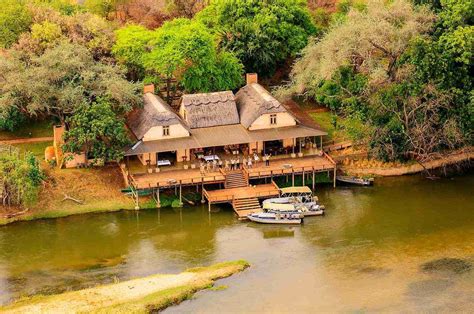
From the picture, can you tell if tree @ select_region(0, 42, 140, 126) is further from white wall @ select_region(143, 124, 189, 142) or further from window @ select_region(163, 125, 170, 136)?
window @ select_region(163, 125, 170, 136)

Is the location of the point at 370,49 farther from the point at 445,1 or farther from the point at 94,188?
the point at 94,188

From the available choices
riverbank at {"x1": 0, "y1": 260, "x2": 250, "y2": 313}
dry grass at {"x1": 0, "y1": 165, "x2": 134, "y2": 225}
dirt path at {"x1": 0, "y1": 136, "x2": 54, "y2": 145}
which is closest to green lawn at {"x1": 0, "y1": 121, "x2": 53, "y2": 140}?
dirt path at {"x1": 0, "y1": 136, "x2": 54, "y2": 145}

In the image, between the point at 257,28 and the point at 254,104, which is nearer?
the point at 254,104

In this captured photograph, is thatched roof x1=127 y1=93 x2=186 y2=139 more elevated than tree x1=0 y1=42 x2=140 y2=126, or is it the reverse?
tree x1=0 y1=42 x2=140 y2=126

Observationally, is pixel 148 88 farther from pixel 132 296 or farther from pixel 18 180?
pixel 132 296

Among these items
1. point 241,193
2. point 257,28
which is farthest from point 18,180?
point 257,28

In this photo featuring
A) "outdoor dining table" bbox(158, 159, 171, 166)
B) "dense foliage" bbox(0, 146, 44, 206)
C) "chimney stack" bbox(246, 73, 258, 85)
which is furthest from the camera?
"chimney stack" bbox(246, 73, 258, 85)

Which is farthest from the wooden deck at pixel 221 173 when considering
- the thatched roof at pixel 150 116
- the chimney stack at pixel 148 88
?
the chimney stack at pixel 148 88

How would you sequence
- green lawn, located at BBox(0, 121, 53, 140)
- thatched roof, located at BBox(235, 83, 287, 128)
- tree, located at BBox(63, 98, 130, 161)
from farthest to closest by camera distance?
green lawn, located at BBox(0, 121, 53, 140) < thatched roof, located at BBox(235, 83, 287, 128) < tree, located at BBox(63, 98, 130, 161)
